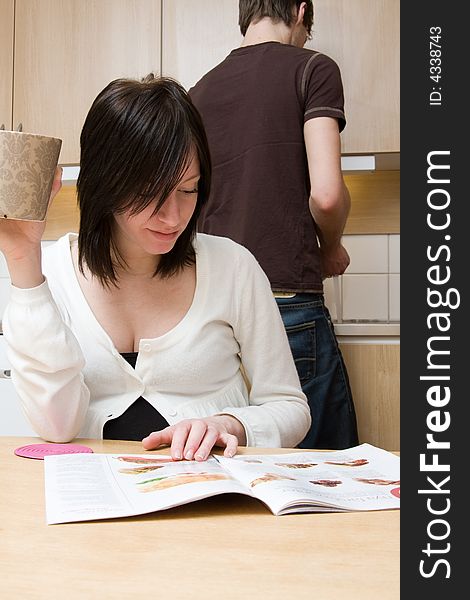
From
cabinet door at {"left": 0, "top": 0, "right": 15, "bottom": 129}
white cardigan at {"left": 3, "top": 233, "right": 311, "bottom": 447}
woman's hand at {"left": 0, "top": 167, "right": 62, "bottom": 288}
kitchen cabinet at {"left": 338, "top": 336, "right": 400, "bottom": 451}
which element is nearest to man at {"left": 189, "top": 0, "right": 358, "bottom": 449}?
kitchen cabinet at {"left": 338, "top": 336, "right": 400, "bottom": 451}

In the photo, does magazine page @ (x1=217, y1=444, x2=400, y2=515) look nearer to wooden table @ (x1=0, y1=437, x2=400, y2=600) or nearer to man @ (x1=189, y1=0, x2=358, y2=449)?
wooden table @ (x1=0, y1=437, x2=400, y2=600)

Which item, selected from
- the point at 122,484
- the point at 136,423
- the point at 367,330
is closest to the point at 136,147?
the point at 136,423

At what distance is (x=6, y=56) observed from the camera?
271 centimetres

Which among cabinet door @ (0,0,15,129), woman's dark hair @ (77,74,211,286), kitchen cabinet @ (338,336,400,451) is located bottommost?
kitchen cabinet @ (338,336,400,451)

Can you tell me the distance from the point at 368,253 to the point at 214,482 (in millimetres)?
2085

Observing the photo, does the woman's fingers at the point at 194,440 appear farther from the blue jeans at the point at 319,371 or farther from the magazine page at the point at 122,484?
the blue jeans at the point at 319,371

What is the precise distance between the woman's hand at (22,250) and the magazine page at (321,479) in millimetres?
398

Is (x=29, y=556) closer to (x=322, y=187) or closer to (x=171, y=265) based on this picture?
(x=171, y=265)

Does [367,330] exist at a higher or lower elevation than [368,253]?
lower

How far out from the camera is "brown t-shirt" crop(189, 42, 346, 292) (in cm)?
179

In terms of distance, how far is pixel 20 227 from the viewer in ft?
3.73

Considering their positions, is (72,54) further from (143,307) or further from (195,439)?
(195,439)

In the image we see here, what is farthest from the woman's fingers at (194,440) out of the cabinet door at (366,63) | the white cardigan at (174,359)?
the cabinet door at (366,63)

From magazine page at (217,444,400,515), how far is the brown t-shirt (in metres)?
0.89
